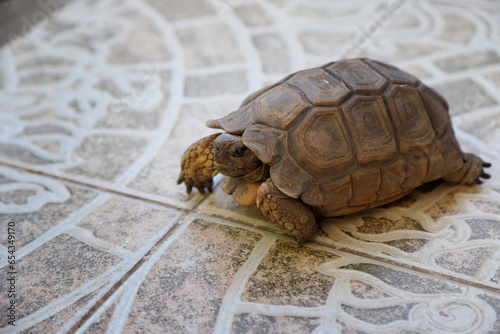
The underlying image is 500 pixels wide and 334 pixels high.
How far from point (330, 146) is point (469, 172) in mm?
905

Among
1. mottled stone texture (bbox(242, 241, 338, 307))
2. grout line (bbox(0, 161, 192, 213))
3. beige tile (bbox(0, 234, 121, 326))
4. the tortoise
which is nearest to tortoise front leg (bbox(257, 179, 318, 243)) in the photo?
the tortoise

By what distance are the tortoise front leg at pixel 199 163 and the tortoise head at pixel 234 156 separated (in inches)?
9.3

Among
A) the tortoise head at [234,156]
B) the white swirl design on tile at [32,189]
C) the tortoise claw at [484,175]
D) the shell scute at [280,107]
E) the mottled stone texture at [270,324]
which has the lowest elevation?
the mottled stone texture at [270,324]

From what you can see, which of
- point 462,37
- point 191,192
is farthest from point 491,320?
point 462,37

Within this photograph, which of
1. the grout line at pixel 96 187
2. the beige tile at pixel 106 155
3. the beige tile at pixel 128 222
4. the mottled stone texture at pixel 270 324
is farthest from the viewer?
the beige tile at pixel 106 155

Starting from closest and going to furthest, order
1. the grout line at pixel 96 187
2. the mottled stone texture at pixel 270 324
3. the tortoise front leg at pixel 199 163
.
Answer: the mottled stone texture at pixel 270 324 < the tortoise front leg at pixel 199 163 < the grout line at pixel 96 187

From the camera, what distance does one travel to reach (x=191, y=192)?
9.12 feet

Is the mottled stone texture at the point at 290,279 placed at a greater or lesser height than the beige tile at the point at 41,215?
lesser

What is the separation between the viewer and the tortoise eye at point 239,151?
7.54 feet

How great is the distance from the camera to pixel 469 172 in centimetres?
264

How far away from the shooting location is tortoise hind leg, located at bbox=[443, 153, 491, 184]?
8.65 feet

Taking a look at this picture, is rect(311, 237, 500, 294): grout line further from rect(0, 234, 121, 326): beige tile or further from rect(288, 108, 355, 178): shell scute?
rect(0, 234, 121, 326): beige tile

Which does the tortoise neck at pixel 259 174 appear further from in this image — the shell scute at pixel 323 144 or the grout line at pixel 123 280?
the grout line at pixel 123 280

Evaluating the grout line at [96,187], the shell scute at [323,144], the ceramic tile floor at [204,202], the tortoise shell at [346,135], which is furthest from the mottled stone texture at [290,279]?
the grout line at [96,187]
